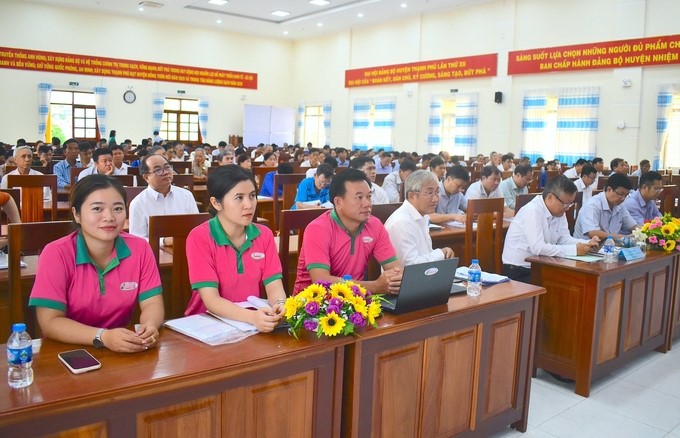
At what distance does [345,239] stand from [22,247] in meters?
Answer: 1.29

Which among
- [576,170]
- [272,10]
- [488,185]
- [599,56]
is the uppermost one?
[272,10]

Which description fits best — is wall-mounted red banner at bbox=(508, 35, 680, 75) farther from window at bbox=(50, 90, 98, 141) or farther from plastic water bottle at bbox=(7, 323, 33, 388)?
plastic water bottle at bbox=(7, 323, 33, 388)

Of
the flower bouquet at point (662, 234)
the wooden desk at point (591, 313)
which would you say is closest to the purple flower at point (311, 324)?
the wooden desk at point (591, 313)

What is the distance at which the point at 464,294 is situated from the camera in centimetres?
237

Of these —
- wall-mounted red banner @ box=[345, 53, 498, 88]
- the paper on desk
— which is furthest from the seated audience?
wall-mounted red banner @ box=[345, 53, 498, 88]

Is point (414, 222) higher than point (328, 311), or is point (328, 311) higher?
point (414, 222)

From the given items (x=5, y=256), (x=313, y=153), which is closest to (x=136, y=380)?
(x=5, y=256)

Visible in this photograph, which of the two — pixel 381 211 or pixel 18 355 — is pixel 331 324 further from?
pixel 381 211

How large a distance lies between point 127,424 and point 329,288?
0.70 metres

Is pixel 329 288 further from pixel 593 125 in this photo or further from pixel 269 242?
pixel 593 125

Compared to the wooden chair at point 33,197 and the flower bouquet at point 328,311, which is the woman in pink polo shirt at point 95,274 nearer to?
the flower bouquet at point 328,311

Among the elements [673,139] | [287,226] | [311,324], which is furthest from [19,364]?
[673,139]

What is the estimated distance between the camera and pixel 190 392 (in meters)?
1.51

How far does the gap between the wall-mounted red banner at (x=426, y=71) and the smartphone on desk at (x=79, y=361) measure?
11.8 metres
